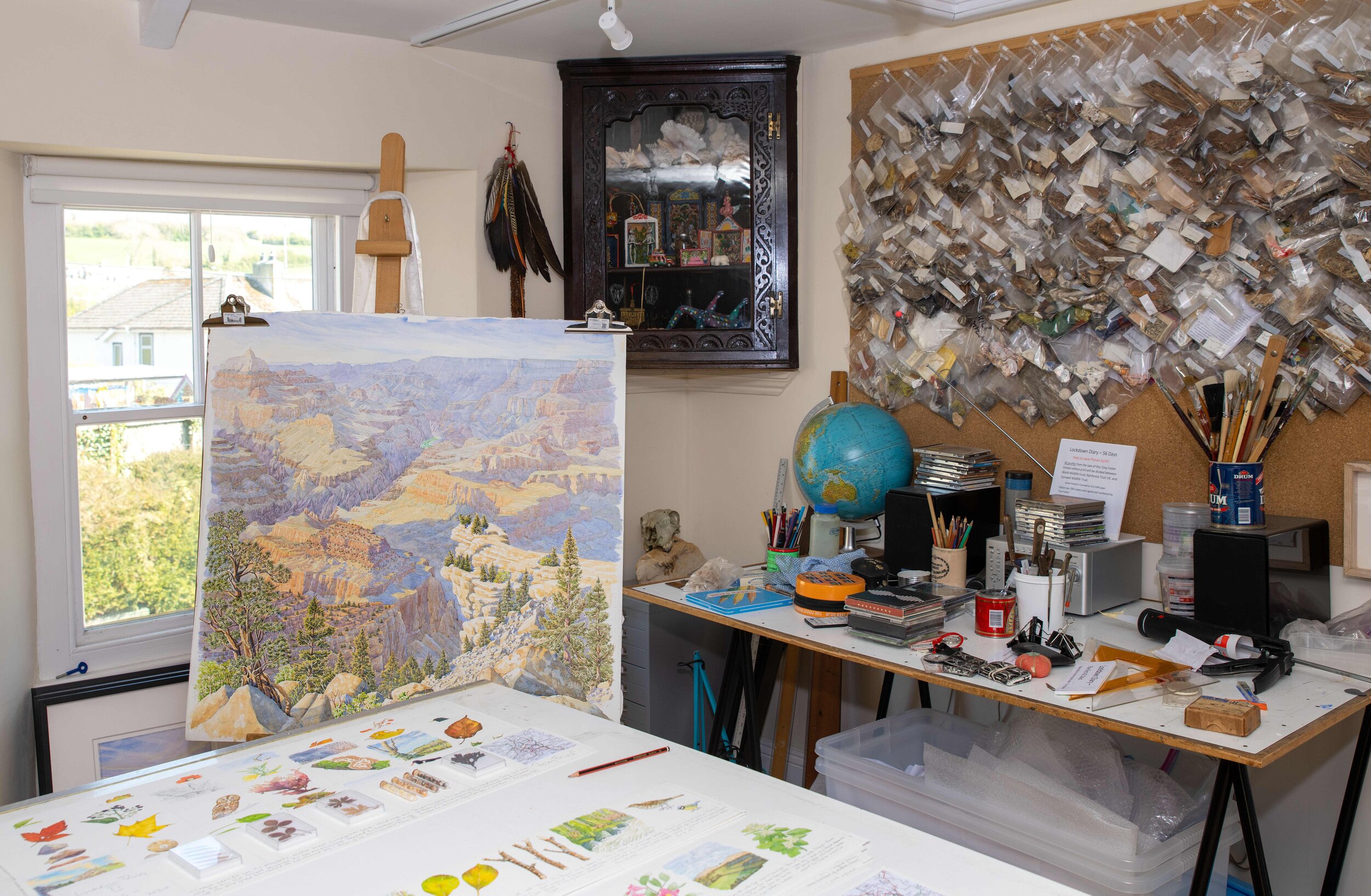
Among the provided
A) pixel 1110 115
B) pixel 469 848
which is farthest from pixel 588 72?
pixel 469 848

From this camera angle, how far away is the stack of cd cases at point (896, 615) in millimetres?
2174

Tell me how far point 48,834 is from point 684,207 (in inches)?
92.9

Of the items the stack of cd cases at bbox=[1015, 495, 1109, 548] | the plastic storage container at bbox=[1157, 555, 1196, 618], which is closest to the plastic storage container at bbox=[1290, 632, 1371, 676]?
the plastic storage container at bbox=[1157, 555, 1196, 618]

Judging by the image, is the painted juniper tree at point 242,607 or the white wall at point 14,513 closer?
the painted juniper tree at point 242,607

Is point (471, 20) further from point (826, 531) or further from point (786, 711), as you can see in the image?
point (786, 711)

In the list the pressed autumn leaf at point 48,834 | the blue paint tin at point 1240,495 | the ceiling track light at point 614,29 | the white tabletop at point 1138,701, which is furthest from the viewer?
the ceiling track light at point 614,29

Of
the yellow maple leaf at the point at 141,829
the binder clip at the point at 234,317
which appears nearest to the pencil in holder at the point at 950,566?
the binder clip at the point at 234,317

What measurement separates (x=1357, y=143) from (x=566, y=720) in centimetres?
198

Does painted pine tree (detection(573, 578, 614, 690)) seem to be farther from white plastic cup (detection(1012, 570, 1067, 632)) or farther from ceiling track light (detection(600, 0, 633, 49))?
ceiling track light (detection(600, 0, 633, 49))

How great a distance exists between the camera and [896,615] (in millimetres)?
2174

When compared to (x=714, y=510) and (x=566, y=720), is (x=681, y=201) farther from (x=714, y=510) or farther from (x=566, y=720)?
(x=566, y=720)

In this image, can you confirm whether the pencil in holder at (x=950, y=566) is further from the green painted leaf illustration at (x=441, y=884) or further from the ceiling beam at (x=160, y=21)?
the ceiling beam at (x=160, y=21)

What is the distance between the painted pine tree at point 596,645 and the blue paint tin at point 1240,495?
1.35 m

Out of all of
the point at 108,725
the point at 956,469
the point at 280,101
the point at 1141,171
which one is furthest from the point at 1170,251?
the point at 108,725
